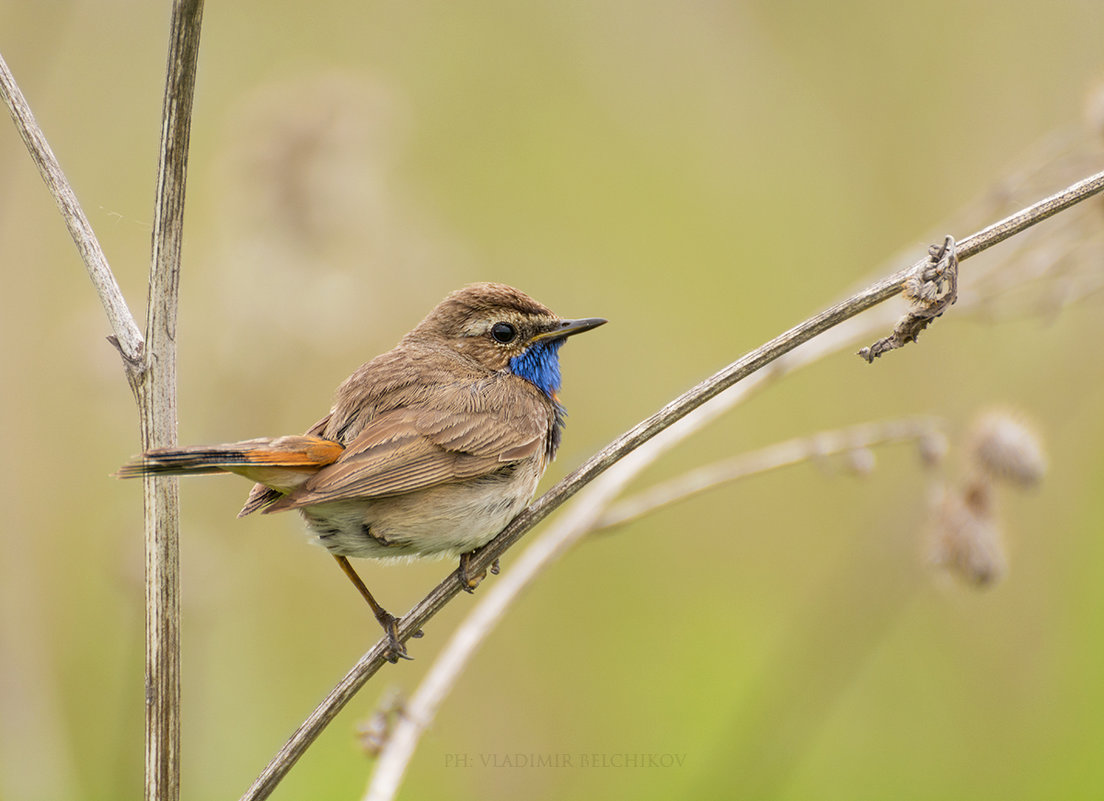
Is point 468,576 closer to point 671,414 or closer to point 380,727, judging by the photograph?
point 380,727

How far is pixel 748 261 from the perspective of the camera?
6.91 metres

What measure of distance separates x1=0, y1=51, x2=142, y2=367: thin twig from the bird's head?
5.68 feet

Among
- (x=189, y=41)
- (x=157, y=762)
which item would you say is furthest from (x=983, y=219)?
(x=157, y=762)

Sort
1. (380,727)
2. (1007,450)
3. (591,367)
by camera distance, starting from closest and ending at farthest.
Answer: (380,727), (1007,450), (591,367)

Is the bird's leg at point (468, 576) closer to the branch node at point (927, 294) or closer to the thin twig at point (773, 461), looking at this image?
the thin twig at point (773, 461)

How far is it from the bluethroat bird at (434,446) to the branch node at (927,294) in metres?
1.33

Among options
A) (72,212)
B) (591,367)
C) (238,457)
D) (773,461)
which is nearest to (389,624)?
(238,457)

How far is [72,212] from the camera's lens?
87.8 inches

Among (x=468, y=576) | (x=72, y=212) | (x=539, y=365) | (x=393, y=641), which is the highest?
(x=539, y=365)

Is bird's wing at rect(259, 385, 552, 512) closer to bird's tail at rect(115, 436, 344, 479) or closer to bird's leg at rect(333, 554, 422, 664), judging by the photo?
bird's tail at rect(115, 436, 344, 479)

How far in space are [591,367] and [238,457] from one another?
3779 millimetres

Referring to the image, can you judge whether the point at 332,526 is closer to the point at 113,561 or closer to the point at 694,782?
the point at 113,561

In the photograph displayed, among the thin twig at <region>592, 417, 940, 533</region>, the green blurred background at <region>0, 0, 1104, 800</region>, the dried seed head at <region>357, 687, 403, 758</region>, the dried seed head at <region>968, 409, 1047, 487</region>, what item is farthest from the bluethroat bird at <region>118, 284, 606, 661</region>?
the dried seed head at <region>968, 409, 1047, 487</region>

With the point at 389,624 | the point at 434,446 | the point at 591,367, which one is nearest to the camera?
the point at 389,624
